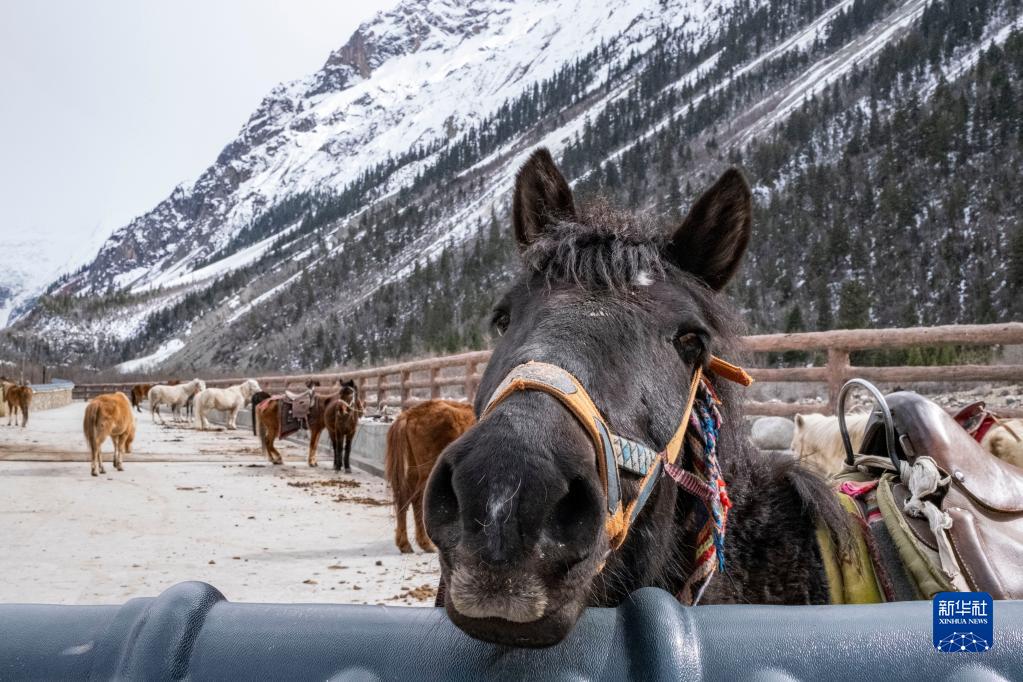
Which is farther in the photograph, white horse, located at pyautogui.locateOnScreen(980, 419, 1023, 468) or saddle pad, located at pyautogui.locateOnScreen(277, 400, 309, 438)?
saddle pad, located at pyautogui.locateOnScreen(277, 400, 309, 438)

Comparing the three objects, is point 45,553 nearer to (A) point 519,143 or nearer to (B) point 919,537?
(B) point 919,537

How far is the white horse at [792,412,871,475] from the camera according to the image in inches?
209

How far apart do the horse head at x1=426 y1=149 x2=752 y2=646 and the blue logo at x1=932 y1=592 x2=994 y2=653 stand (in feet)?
1.53

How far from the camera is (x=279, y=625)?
846mm

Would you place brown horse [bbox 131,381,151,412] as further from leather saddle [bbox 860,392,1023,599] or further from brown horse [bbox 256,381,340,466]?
leather saddle [bbox 860,392,1023,599]

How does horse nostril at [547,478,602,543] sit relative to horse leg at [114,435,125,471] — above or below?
above

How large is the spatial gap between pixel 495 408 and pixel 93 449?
1049 cm

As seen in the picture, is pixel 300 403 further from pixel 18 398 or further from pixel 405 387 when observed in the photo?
pixel 18 398

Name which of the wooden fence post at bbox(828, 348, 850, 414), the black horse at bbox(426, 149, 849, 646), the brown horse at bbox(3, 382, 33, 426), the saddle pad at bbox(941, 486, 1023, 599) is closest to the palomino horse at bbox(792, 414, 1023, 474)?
the wooden fence post at bbox(828, 348, 850, 414)

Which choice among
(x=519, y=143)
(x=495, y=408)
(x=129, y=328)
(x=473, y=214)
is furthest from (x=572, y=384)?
(x=129, y=328)

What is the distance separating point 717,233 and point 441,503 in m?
1.28

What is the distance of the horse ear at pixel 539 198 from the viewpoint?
87.4 inches

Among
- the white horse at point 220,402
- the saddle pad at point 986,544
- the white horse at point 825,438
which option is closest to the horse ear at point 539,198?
the saddle pad at point 986,544

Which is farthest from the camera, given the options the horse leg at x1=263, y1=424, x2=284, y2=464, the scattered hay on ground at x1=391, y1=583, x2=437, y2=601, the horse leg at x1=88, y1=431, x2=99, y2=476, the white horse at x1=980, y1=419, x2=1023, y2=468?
the horse leg at x1=263, y1=424, x2=284, y2=464
